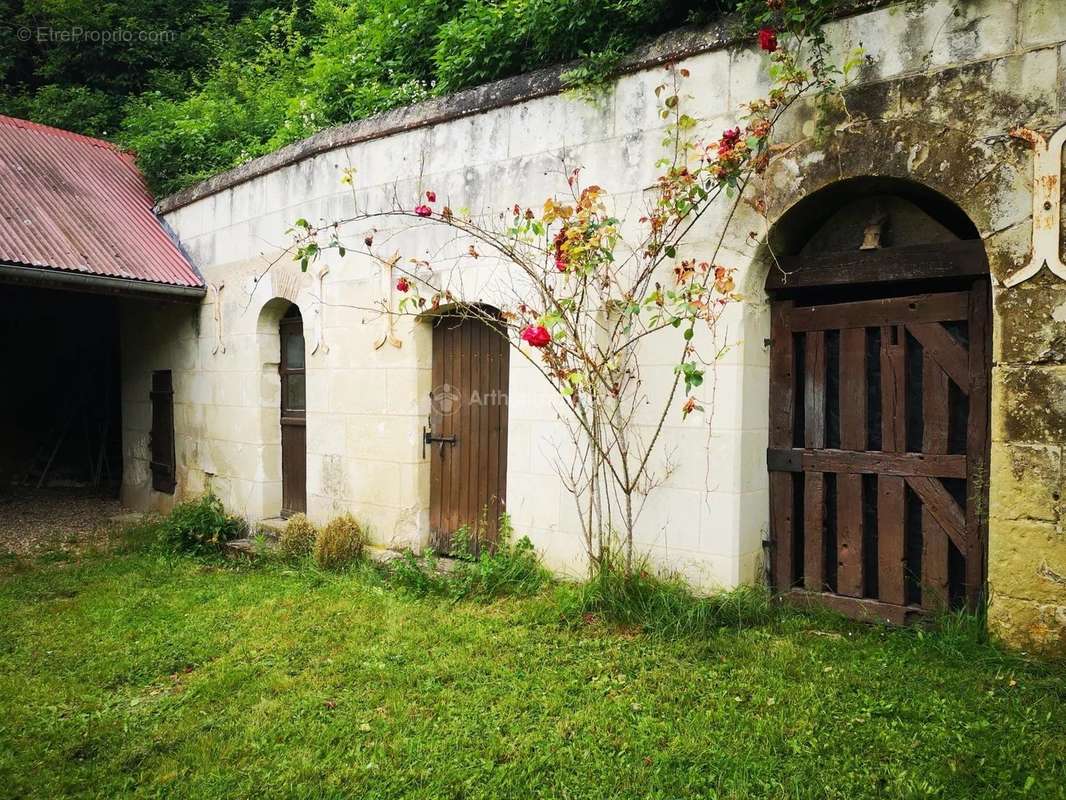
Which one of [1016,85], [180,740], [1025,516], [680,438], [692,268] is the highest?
[1016,85]

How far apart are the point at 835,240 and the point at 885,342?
2.22ft

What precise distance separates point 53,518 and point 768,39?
879 cm

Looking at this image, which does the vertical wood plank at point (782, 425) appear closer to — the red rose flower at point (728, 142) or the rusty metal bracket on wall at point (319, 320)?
the red rose flower at point (728, 142)

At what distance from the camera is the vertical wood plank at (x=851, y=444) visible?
4098 millimetres

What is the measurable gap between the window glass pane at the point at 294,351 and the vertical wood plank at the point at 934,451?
5.31 metres

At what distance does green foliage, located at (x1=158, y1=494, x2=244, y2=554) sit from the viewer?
264 inches

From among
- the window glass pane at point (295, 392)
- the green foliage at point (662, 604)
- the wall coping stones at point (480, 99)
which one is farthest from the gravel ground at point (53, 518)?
the green foliage at point (662, 604)

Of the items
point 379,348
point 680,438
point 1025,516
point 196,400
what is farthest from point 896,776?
point 196,400

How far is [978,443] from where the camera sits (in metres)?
3.73

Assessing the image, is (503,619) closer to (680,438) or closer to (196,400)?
(680,438)

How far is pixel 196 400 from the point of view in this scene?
8.02m

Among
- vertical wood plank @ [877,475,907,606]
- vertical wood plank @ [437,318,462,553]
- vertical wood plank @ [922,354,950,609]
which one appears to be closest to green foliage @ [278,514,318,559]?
vertical wood plank @ [437,318,462,553]
